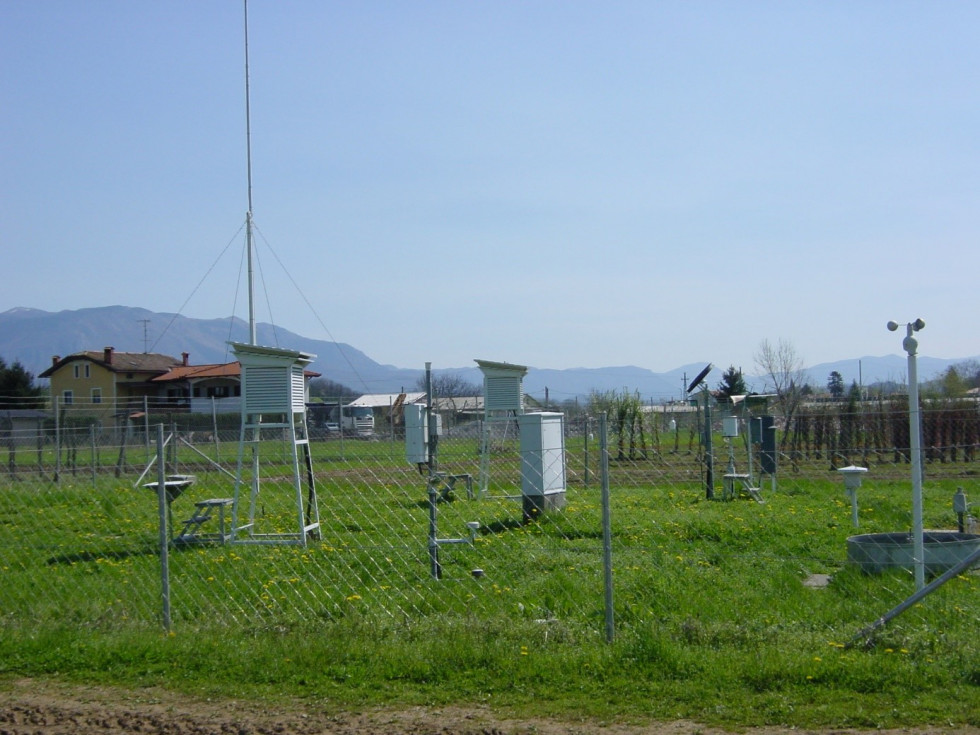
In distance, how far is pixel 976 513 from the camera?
12.9 m

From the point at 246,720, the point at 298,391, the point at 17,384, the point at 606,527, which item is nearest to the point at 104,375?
the point at 17,384

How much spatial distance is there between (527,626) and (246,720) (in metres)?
2.16

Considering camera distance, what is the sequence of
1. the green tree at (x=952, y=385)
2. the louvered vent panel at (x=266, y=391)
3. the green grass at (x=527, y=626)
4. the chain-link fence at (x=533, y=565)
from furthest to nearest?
the green tree at (x=952, y=385) < the louvered vent panel at (x=266, y=391) < the chain-link fence at (x=533, y=565) < the green grass at (x=527, y=626)

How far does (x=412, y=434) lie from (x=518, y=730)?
527 inches

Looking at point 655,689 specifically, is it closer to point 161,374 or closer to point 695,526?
point 695,526

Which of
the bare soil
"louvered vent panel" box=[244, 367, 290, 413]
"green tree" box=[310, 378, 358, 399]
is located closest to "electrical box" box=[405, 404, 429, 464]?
"green tree" box=[310, 378, 358, 399]

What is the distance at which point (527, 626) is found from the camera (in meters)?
6.79

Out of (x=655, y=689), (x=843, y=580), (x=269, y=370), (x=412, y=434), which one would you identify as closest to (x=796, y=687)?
(x=655, y=689)

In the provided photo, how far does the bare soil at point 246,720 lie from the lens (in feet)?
17.2

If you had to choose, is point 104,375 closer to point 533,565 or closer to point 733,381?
point 733,381

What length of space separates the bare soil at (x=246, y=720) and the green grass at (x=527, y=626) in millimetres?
156

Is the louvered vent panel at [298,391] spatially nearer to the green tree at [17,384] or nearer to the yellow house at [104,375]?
the green tree at [17,384]

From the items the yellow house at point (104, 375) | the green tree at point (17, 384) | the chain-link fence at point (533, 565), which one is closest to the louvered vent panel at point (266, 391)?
the chain-link fence at point (533, 565)

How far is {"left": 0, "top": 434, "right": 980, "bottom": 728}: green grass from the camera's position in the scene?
18.5 ft
